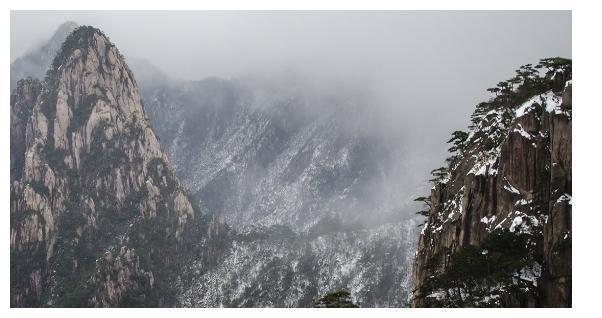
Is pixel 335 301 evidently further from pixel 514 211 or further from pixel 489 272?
pixel 514 211

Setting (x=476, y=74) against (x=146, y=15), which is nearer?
(x=476, y=74)

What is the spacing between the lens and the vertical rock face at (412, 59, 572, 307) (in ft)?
176

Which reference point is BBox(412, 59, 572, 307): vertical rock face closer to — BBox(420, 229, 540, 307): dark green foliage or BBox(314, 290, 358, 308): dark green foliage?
BBox(420, 229, 540, 307): dark green foliage

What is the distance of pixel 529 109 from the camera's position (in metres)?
63.5

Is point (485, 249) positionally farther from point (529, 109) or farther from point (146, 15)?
point (146, 15)

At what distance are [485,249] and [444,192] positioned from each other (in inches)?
708

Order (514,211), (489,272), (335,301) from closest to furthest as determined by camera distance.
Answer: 1. (489,272)
2. (335,301)
3. (514,211)

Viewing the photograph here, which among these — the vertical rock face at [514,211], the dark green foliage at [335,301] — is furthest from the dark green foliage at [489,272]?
the dark green foliage at [335,301]

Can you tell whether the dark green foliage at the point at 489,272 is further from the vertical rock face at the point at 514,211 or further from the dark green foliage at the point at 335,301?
the dark green foliage at the point at 335,301

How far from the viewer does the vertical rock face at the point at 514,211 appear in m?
53.7

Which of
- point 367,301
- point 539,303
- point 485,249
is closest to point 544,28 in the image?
point 485,249

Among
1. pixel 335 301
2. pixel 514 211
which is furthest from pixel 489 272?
pixel 335 301

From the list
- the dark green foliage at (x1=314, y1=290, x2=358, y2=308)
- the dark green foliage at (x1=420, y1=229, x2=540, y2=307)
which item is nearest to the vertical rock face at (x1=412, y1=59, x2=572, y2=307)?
the dark green foliage at (x1=420, y1=229, x2=540, y2=307)

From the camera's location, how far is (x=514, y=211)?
6047 centimetres
